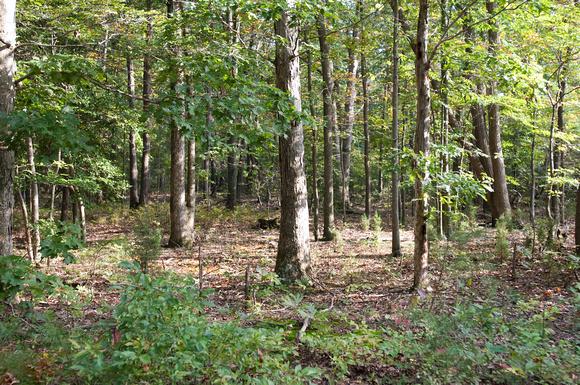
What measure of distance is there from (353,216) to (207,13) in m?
16.0

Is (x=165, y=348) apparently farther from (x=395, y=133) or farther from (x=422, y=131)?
(x=395, y=133)

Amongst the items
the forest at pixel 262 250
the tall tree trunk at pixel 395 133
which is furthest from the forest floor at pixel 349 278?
the tall tree trunk at pixel 395 133

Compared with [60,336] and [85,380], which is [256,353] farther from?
[60,336]

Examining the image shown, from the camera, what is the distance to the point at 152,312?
3.08 metres

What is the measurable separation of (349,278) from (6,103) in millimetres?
6917

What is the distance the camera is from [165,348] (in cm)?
302

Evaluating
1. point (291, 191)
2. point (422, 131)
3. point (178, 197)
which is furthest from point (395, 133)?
point (178, 197)

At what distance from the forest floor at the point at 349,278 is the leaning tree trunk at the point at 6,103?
964 millimetres

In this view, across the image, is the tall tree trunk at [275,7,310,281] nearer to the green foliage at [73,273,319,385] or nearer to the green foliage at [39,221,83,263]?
the green foliage at [39,221,83,263]

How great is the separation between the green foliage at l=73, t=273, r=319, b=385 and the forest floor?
649mm

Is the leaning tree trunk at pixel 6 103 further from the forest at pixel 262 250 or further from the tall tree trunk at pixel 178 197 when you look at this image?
the tall tree trunk at pixel 178 197

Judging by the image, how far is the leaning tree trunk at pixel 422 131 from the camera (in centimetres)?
711

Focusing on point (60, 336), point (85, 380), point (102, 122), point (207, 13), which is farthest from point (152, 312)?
point (102, 122)

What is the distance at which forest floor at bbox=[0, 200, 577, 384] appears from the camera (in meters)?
6.34
